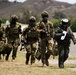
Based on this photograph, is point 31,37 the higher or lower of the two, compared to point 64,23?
lower

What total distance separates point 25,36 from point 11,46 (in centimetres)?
195

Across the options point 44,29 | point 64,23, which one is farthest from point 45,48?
point 64,23

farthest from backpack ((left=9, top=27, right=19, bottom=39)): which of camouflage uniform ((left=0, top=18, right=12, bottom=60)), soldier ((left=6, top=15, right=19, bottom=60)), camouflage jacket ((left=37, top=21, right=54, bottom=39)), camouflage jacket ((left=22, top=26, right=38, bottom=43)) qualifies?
camouflage jacket ((left=37, top=21, right=54, bottom=39))

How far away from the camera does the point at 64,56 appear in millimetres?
15633

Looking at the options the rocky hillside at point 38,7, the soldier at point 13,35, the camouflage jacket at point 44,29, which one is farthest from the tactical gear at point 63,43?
the rocky hillside at point 38,7

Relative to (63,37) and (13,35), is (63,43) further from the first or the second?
(13,35)

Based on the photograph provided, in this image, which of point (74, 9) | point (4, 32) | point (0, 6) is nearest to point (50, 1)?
point (0, 6)

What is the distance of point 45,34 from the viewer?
53.0ft

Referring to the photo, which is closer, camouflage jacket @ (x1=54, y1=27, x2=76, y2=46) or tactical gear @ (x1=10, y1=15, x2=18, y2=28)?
camouflage jacket @ (x1=54, y1=27, x2=76, y2=46)

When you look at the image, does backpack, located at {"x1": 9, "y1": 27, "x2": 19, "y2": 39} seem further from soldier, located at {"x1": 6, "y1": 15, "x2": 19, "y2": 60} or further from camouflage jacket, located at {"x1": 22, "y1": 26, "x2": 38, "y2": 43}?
camouflage jacket, located at {"x1": 22, "y1": 26, "x2": 38, "y2": 43}

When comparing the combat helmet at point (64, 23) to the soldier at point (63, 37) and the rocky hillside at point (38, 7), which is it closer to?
the soldier at point (63, 37)

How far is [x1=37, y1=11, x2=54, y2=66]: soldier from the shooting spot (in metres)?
16.1

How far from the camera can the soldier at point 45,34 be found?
16078mm

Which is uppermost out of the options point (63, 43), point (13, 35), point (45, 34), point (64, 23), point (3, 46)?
point (64, 23)
